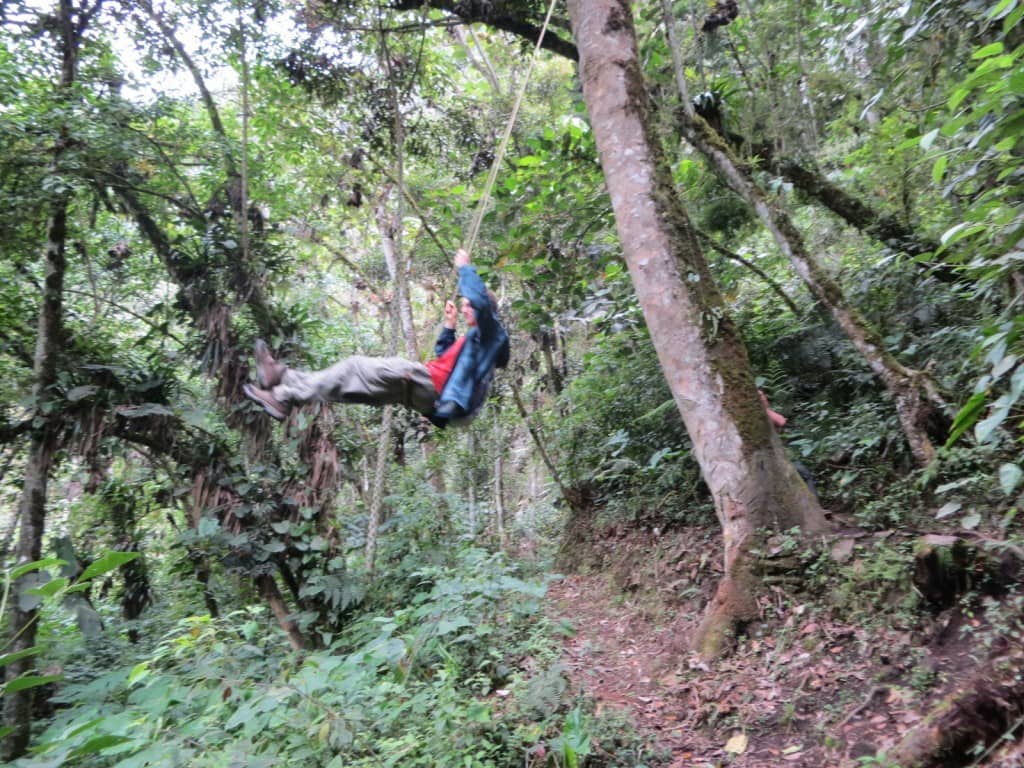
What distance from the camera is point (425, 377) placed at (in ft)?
14.1

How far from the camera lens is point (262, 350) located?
14.5 ft

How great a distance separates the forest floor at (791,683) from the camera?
113 inches

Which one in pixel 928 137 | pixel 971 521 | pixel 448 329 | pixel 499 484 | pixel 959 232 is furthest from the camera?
pixel 499 484

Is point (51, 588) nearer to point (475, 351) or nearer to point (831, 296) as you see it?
point (475, 351)

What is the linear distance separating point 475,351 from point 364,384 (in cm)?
77

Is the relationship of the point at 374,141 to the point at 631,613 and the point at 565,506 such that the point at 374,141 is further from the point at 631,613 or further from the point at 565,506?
the point at 631,613

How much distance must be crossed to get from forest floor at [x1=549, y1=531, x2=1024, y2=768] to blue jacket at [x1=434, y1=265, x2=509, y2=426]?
196 centimetres

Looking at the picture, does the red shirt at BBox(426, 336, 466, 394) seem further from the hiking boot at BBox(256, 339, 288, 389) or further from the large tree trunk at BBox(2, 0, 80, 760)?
the large tree trunk at BBox(2, 0, 80, 760)

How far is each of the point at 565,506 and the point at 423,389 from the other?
4.34m

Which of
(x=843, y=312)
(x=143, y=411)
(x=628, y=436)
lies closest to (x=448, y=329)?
(x=628, y=436)

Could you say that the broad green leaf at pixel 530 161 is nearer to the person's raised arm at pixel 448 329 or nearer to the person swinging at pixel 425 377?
the person's raised arm at pixel 448 329

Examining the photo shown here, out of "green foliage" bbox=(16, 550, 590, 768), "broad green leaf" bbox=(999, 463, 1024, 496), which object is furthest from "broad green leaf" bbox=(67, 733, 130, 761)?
"broad green leaf" bbox=(999, 463, 1024, 496)

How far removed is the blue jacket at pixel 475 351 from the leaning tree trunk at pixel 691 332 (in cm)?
103

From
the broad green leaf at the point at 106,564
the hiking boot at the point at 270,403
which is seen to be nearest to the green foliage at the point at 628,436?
the hiking boot at the point at 270,403
